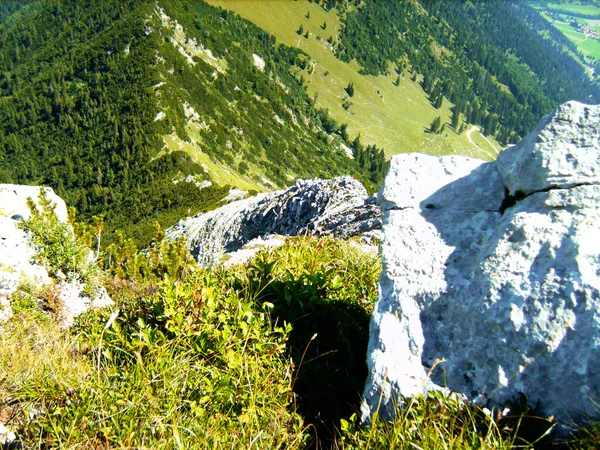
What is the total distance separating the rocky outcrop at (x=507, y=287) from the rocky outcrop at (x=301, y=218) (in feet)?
30.3

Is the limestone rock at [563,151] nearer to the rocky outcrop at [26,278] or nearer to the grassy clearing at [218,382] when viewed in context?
the grassy clearing at [218,382]

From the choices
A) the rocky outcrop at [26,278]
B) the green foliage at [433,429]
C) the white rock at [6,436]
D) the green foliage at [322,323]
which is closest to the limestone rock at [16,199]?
the rocky outcrop at [26,278]

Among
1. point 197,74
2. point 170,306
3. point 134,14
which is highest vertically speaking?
point 170,306

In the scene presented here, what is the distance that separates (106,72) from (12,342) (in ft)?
670

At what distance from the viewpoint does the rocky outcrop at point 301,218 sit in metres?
16.8

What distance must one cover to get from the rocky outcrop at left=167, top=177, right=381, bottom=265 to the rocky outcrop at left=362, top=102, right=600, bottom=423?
9229mm

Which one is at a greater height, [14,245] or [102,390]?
[102,390]

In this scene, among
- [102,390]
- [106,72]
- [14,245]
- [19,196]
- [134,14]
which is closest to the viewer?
[102,390]

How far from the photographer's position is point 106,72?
7067 inches

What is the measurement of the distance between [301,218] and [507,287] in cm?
1934

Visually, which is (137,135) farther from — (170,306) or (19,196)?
(170,306)

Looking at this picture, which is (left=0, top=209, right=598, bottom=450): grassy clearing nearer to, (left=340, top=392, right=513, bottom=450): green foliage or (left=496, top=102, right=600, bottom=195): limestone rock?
(left=340, top=392, right=513, bottom=450): green foliage

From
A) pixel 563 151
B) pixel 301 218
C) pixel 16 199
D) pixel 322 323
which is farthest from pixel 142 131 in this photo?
pixel 563 151

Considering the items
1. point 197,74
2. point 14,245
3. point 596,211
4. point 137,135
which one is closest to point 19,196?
point 14,245
